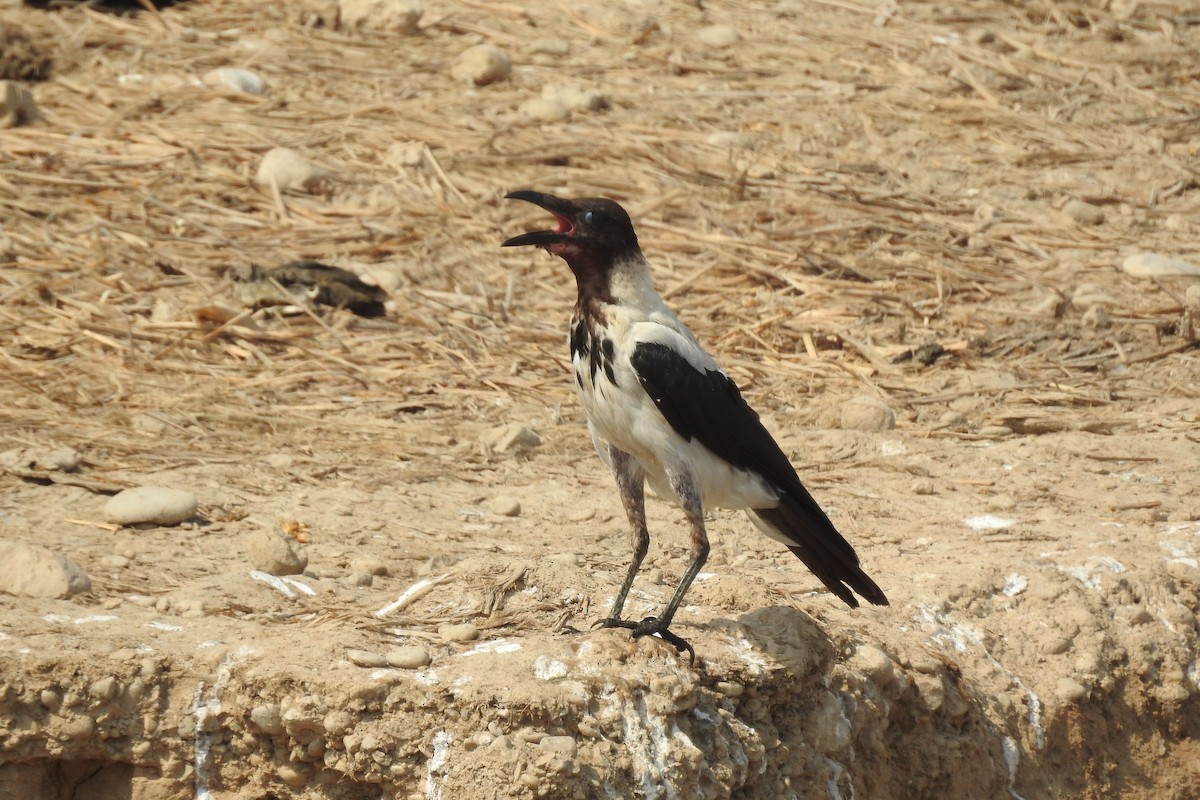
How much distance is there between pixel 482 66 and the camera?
959 centimetres

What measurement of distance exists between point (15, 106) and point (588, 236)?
5775 mm

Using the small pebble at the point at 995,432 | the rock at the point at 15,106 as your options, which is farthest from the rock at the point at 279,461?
the rock at the point at 15,106

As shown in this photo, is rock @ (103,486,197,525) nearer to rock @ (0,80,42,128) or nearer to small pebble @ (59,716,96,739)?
small pebble @ (59,716,96,739)

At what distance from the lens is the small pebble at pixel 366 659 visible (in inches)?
147

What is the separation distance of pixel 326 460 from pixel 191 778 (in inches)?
82.5

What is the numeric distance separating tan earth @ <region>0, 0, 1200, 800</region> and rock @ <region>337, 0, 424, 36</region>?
0.03 m

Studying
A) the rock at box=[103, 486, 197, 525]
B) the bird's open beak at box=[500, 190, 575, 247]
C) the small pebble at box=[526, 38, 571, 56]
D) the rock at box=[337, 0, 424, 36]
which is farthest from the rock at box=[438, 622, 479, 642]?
the rock at box=[337, 0, 424, 36]

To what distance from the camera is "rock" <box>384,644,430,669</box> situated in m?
3.78

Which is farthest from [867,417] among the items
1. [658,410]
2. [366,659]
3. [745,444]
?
[366,659]

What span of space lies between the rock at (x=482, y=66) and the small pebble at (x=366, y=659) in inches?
257

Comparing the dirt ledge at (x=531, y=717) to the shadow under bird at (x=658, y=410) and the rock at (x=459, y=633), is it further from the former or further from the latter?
the shadow under bird at (x=658, y=410)

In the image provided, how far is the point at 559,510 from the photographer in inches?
217

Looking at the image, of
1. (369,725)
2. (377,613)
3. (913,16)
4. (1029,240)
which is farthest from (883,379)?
(913,16)

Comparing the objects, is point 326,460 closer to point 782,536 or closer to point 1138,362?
point 782,536
